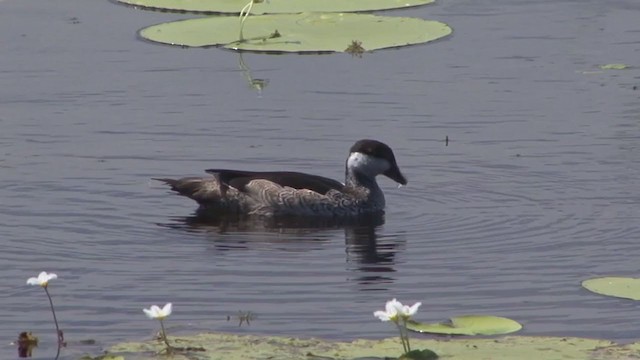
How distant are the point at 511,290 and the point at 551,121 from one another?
16.9ft

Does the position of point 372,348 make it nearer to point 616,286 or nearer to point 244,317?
point 244,317

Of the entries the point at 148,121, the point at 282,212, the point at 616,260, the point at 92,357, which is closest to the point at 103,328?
the point at 92,357

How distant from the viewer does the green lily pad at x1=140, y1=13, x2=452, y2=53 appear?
1864cm

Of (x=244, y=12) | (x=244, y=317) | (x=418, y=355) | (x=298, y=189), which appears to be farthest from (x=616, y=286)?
(x=244, y=12)

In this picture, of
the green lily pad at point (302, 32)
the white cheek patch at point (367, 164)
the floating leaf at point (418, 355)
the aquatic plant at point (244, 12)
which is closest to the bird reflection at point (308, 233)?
the white cheek patch at point (367, 164)

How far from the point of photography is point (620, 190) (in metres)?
13.8

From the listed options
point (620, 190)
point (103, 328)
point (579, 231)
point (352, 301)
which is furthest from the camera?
point (620, 190)

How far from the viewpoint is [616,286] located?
10.7 metres

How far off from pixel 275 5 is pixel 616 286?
10385mm

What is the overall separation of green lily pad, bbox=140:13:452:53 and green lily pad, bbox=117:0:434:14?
1.22 ft

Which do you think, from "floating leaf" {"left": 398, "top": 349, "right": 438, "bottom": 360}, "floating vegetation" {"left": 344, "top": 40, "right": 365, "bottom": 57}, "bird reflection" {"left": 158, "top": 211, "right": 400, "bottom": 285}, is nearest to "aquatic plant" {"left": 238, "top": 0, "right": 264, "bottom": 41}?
"floating vegetation" {"left": 344, "top": 40, "right": 365, "bottom": 57}

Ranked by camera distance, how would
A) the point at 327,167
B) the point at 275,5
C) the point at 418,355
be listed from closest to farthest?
1. the point at 418,355
2. the point at 327,167
3. the point at 275,5

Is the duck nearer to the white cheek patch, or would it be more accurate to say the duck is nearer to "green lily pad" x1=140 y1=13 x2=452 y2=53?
the white cheek patch

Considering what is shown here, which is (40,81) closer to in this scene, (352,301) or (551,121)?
(551,121)
